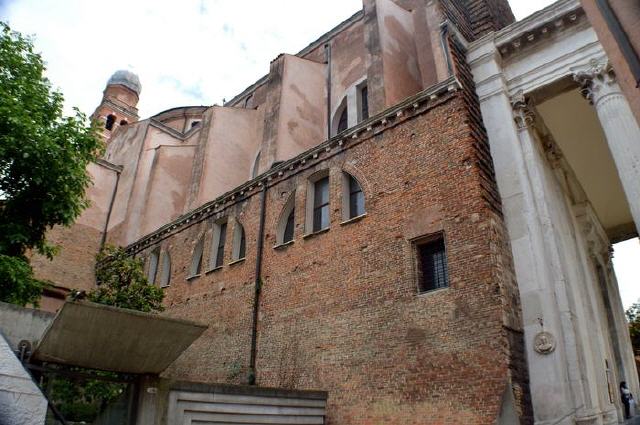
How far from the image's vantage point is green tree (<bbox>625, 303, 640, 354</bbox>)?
105ft

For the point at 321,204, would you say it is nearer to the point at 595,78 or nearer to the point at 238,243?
the point at 238,243

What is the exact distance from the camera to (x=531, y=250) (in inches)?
400

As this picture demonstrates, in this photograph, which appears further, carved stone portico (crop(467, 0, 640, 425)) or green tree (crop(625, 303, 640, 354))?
green tree (crop(625, 303, 640, 354))

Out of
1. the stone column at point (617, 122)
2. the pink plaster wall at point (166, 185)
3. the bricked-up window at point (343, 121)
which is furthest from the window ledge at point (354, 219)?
the pink plaster wall at point (166, 185)

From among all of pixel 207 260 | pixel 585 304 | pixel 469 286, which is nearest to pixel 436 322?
pixel 469 286

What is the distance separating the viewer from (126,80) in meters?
46.9

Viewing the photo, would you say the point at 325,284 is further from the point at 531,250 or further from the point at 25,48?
the point at 25,48

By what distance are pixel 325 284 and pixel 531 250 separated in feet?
16.4

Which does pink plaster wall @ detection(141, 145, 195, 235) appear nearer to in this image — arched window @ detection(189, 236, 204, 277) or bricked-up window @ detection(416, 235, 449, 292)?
arched window @ detection(189, 236, 204, 277)

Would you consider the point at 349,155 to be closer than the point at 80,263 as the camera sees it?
Yes

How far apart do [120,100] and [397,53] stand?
3750 centimetres

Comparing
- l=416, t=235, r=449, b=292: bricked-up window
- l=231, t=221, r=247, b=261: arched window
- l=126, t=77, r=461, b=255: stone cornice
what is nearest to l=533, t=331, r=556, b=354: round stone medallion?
l=416, t=235, r=449, b=292: bricked-up window

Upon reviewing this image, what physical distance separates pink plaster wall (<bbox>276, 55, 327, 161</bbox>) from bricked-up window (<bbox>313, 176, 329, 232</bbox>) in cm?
276

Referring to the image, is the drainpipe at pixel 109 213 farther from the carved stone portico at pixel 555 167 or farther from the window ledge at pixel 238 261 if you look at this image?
the carved stone portico at pixel 555 167
